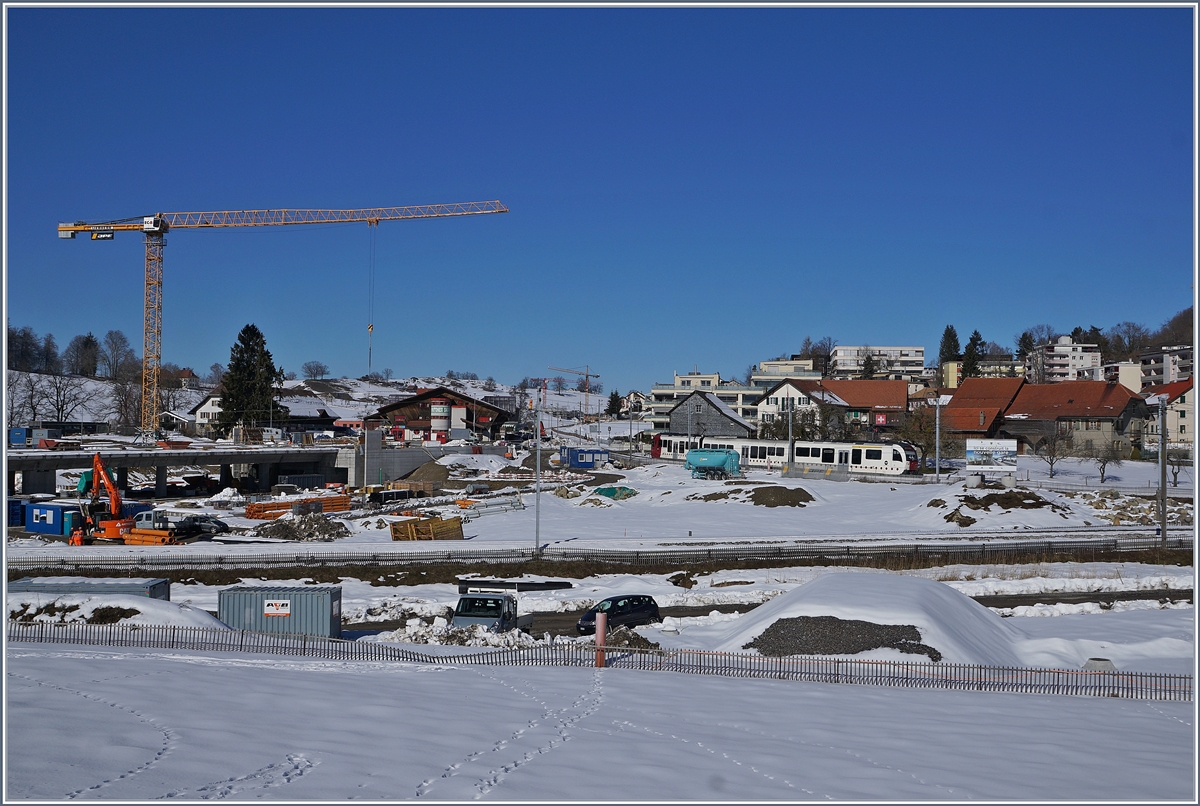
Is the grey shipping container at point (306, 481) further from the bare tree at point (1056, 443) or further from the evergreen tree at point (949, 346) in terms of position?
the evergreen tree at point (949, 346)

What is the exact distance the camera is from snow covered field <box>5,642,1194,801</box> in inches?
372

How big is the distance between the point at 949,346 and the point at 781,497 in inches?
4333

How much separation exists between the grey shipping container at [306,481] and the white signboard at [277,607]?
5940 cm

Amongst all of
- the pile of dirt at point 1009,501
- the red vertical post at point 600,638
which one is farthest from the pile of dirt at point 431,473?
the red vertical post at point 600,638

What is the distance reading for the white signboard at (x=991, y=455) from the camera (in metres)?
66.8

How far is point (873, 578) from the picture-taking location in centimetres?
2477

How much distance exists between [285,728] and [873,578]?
58.9 ft

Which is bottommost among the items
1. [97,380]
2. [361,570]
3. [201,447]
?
[361,570]

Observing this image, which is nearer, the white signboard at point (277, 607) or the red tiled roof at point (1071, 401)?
the white signboard at point (277, 607)

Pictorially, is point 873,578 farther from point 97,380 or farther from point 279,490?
point 97,380

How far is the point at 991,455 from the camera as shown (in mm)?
71938

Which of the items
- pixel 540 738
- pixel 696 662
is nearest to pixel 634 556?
pixel 696 662

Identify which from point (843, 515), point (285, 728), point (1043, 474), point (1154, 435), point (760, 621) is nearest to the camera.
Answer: point (285, 728)

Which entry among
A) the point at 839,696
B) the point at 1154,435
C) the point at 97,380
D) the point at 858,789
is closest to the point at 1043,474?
the point at 1154,435
